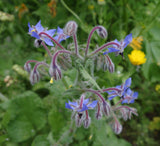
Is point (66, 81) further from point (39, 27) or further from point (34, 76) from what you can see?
point (39, 27)

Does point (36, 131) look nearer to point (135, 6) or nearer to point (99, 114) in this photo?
point (99, 114)

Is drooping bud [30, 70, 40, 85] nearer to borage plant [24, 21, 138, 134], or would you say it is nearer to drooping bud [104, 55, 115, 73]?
borage plant [24, 21, 138, 134]

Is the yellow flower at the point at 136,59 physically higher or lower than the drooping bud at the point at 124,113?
higher

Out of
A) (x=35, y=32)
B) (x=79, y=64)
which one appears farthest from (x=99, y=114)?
(x=35, y=32)

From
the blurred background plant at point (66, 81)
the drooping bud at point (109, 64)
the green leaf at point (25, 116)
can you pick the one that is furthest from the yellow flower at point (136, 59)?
the green leaf at point (25, 116)

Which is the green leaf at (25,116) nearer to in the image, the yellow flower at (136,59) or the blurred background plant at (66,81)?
the blurred background plant at (66,81)

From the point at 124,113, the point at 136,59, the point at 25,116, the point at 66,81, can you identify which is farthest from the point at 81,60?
the point at 25,116

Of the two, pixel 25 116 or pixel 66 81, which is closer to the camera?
pixel 66 81

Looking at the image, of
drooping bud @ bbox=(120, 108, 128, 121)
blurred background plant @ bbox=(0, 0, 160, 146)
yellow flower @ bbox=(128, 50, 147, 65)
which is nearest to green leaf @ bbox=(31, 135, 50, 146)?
blurred background plant @ bbox=(0, 0, 160, 146)
